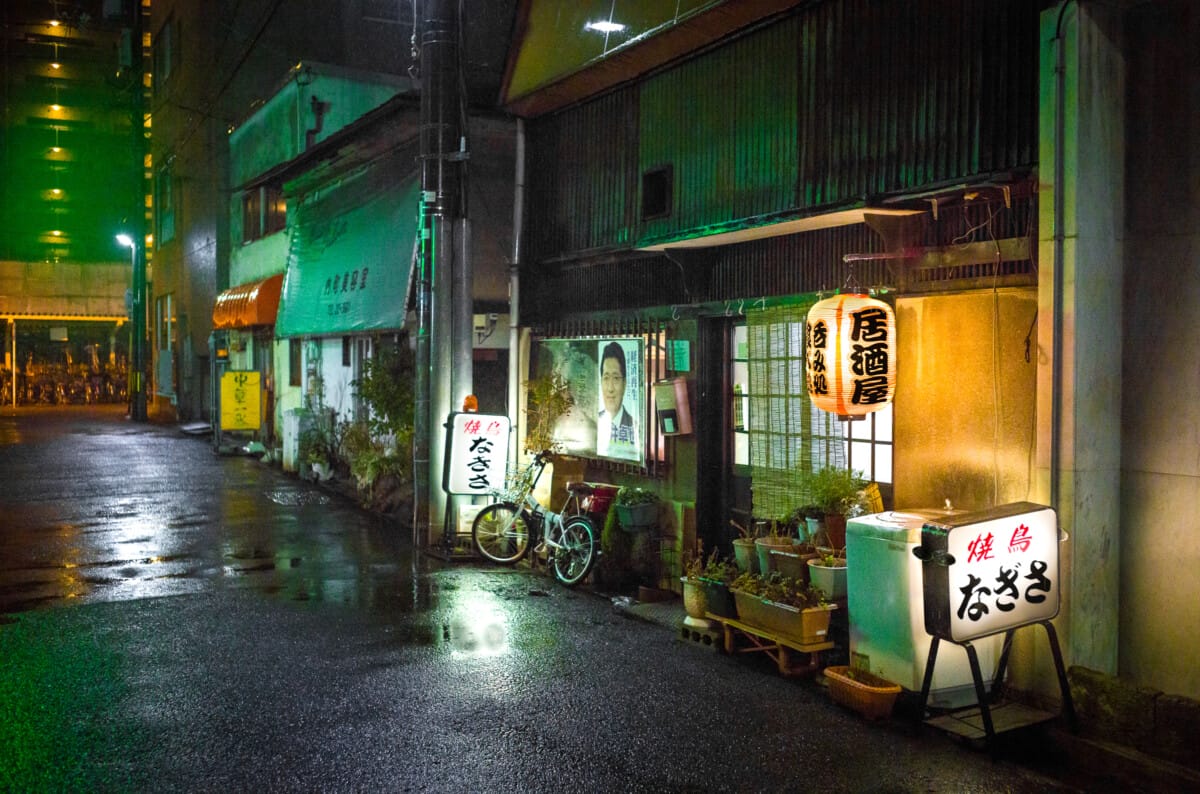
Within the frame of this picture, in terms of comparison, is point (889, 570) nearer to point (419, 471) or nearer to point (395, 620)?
point (395, 620)

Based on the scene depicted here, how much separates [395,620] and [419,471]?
4.78m

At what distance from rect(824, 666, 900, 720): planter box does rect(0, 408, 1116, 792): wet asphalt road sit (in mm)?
134

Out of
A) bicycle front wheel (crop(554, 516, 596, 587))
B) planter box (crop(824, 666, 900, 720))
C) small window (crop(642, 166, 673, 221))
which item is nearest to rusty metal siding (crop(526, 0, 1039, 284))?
small window (crop(642, 166, 673, 221))

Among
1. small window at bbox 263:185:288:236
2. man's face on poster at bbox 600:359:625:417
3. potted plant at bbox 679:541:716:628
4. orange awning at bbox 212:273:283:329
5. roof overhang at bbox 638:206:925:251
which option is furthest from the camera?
small window at bbox 263:185:288:236

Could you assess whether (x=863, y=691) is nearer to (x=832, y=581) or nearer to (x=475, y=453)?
(x=832, y=581)

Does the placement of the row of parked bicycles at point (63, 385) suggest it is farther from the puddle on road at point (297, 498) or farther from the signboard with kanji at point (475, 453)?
the signboard with kanji at point (475, 453)

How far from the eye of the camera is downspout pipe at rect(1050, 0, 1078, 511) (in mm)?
7852

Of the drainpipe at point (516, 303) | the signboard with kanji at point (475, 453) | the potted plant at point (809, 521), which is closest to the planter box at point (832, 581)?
the potted plant at point (809, 521)

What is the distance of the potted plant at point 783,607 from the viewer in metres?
9.21

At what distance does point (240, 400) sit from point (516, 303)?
16.2m

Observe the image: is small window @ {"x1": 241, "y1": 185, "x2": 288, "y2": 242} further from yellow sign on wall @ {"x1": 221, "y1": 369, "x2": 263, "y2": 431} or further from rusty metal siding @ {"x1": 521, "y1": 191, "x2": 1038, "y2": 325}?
→ rusty metal siding @ {"x1": 521, "y1": 191, "x2": 1038, "y2": 325}

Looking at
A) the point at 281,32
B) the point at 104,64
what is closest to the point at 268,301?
the point at 281,32

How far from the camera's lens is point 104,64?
66.3m

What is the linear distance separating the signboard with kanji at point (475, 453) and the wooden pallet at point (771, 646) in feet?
18.0
